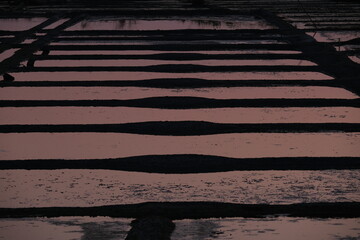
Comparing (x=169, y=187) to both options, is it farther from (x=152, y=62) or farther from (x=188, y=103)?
(x=152, y=62)

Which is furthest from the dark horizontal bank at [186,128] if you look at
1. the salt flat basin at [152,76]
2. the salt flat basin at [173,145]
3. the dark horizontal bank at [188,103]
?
the salt flat basin at [152,76]

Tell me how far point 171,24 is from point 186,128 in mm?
3738

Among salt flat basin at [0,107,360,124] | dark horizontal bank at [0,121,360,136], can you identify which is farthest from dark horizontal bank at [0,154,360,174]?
salt flat basin at [0,107,360,124]

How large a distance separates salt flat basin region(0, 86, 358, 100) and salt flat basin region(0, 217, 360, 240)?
1545 mm

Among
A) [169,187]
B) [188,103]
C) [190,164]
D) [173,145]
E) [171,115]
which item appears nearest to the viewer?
[169,187]

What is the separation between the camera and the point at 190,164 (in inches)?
90.0

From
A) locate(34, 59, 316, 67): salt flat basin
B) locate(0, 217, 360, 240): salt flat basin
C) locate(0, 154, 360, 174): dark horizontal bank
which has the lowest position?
locate(0, 217, 360, 240): salt flat basin

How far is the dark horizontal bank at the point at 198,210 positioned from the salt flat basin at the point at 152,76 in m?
1.97

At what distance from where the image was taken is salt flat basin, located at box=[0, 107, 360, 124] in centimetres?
288

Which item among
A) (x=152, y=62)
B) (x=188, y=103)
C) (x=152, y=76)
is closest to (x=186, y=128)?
(x=188, y=103)

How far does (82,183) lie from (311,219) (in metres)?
0.66

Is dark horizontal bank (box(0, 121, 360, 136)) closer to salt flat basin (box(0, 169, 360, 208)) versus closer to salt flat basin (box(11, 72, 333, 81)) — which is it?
salt flat basin (box(0, 169, 360, 208))

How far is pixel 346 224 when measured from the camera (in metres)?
1.76

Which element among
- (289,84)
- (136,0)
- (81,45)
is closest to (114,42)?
(81,45)
